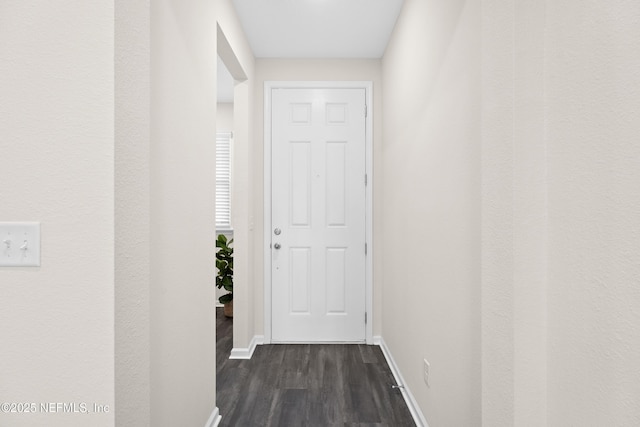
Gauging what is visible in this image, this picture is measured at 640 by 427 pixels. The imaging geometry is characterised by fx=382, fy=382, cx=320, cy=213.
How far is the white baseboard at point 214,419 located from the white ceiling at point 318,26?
258cm

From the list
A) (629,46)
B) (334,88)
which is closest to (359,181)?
(334,88)

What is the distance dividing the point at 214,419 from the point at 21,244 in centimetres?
155

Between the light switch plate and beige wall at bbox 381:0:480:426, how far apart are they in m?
1.40

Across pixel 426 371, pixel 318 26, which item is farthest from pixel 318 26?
pixel 426 371

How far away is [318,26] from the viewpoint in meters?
2.91

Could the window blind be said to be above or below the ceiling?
below

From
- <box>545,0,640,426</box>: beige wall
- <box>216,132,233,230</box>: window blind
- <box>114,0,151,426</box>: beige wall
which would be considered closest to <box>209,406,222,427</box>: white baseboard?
<box>114,0,151,426</box>: beige wall

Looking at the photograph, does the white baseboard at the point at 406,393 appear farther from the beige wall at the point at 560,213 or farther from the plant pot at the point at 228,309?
the plant pot at the point at 228,309

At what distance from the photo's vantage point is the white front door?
3492 mm

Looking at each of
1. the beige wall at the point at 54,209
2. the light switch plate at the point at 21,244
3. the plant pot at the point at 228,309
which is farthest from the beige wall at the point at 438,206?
the plant pot at the point at 228,309

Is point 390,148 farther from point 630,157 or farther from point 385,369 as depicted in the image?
point 630,157

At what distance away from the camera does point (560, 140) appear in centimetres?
103

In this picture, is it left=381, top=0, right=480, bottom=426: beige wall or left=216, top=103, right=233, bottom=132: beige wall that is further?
left=216, top=103, right=233, bottom=132: beige wall

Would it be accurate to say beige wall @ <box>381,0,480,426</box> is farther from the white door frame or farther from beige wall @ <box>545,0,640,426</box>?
the white door frame
